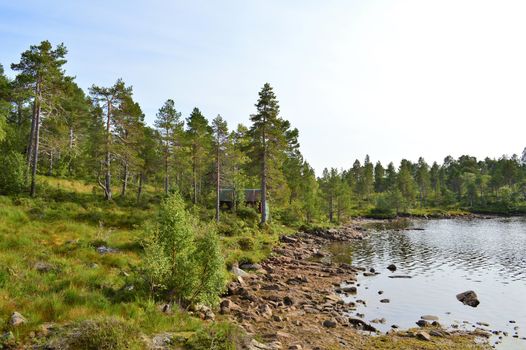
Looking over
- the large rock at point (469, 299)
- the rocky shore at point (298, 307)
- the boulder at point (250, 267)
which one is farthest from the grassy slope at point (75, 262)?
the large rock at point (469, 299)

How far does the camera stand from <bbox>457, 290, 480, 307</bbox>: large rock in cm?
2466

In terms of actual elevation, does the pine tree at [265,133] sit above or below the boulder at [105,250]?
above

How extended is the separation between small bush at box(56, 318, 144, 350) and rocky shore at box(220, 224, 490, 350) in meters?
4.33

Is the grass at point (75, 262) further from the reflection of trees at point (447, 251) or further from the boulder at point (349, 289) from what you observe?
the reflection of trees at point (447, 251)

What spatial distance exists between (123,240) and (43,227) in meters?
6.09

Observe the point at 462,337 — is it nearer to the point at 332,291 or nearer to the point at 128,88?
the point at 332,291

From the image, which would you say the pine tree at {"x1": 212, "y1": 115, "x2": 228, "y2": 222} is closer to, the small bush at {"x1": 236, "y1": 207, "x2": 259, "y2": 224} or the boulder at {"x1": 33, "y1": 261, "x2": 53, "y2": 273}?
the small bush at {"x1": 236, "y1": 207, "x2": 259, "y2": 224}

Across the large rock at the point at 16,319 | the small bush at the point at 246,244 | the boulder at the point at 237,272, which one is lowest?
the boulder at the point at 237,272

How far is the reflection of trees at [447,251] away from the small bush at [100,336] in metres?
29.6

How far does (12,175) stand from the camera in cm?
3559

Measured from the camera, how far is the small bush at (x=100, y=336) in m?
11.9

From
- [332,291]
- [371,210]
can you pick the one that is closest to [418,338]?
[332,291]

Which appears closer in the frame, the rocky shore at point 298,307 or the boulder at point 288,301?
the rocky shore at point 298,307

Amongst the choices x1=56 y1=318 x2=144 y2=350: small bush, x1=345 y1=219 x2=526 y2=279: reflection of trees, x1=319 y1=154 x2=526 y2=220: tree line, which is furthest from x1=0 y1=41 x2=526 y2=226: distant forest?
x1=319 y1=154 x2=526 y2=220: tree line
